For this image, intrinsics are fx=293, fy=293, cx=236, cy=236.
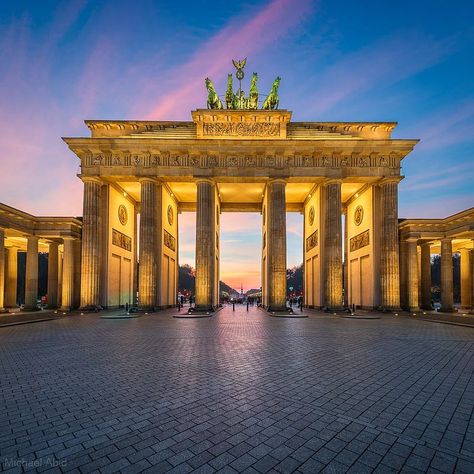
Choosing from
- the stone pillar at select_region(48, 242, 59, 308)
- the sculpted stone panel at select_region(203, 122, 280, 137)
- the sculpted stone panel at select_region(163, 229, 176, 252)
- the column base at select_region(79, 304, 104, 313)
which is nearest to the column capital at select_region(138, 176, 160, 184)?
the sculpted stone panel at select_region(163, 229, 176, 252)

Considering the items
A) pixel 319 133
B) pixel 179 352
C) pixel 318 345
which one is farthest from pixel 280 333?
pixel 319 133

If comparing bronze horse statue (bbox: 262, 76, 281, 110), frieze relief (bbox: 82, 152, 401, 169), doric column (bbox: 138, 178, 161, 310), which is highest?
bronze horse statue (bbox: 262, 76, 281, 110)

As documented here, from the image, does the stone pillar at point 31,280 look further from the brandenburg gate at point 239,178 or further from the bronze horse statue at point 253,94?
the bronze horse statue at point 253,94

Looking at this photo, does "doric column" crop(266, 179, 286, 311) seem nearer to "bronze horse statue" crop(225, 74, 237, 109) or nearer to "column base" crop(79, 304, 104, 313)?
"bronze horse statue" crop(225, 74, 237, 109)

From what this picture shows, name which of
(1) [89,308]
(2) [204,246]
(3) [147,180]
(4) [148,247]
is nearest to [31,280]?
(1) [89,308]

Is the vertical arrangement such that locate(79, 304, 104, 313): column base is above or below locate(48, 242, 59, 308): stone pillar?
below

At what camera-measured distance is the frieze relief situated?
29188mm

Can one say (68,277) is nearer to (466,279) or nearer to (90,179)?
(90,179)

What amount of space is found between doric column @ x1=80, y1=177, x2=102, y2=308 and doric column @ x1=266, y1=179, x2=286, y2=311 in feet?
55.3

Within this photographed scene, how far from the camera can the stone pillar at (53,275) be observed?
33125 millimetres

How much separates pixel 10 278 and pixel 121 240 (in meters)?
15.7

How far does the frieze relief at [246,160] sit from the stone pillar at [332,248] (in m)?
2.49

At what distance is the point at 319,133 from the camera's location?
30.5 m

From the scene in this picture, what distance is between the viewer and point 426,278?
3297cm
